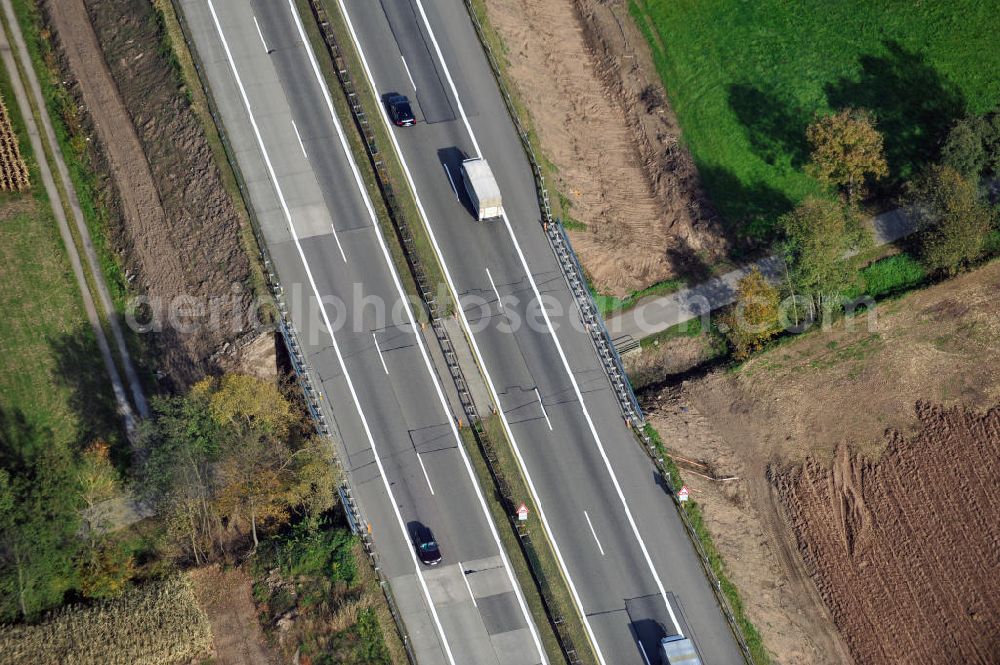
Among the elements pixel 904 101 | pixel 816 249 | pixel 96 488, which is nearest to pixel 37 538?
pixel 96 488

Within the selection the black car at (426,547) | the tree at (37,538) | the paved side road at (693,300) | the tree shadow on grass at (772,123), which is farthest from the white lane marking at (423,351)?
the tree shadow on grass at (772,123)

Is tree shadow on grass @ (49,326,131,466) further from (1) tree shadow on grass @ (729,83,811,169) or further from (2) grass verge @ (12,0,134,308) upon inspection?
(1) tree shadow on grass @ (729,83,811,169)

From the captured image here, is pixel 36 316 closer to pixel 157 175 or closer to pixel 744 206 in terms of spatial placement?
pixel 157 175

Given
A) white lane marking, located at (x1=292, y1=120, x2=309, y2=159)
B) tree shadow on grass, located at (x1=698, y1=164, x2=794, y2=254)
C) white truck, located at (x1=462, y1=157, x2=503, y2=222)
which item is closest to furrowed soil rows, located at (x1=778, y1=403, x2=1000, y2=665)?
tree shadow on grass, located at (x1=698, y1=164, x2=794, y2=254)

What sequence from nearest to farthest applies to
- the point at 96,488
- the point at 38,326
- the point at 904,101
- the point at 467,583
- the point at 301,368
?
the point at 467,583 < the point at 96,488 < the point at 301,368 < the point at 38,326 < the point at 904,101

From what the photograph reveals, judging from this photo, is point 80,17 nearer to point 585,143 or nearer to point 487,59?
point 487,59

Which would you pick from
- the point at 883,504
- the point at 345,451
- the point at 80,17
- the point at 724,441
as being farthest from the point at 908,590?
the point at 80,17
